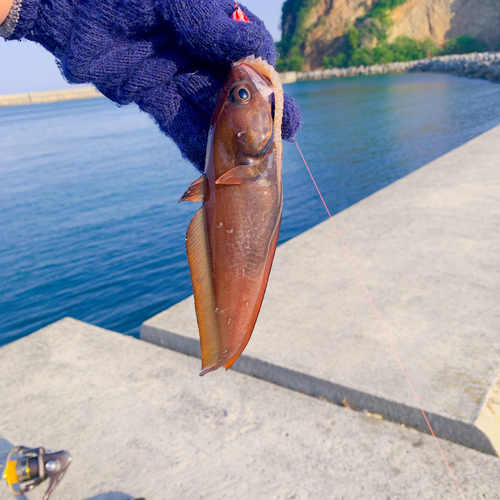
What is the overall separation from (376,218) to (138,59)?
418 cm

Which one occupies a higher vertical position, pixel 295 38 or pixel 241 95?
pixel 295 38

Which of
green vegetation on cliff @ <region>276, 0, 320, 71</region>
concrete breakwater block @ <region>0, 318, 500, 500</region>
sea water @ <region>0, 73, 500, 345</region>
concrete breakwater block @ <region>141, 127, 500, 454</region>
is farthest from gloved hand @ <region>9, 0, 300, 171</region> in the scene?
green vegetation on cliff @ <region>276, 0, 320, 71</region>

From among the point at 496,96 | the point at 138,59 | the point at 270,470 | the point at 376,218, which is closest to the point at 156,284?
the point at 376,218

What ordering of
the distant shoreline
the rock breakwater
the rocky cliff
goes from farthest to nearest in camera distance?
1. the rocky cliff
2. the distant shoreline
3. the rock breakwater

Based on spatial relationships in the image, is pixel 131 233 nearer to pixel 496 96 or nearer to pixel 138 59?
pixel 138 59

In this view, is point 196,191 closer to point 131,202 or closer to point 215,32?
point 215,32

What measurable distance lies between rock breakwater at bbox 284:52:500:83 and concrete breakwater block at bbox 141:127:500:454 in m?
32.7

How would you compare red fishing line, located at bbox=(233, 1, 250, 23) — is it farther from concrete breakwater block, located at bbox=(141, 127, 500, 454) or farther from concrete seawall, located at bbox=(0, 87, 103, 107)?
concrete seawall, located at bbox=(0, 87, 103, 107)

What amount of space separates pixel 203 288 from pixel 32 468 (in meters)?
1.54

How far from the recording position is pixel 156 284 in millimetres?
6824

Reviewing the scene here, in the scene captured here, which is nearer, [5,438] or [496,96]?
[5,438]

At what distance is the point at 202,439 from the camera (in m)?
2.60

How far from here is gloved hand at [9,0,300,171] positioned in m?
1.43

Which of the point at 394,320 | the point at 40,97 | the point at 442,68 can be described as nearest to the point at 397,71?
the point at 442,68
